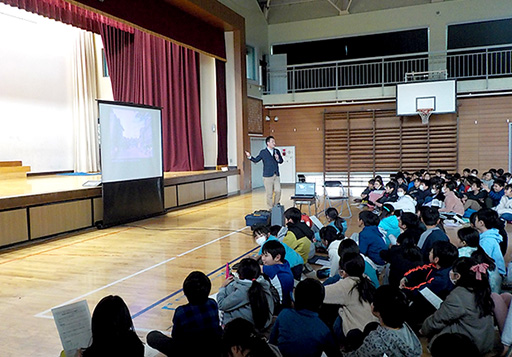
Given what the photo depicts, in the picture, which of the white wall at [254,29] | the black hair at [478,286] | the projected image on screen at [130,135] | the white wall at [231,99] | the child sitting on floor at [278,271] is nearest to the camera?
the black hair at [478,286]

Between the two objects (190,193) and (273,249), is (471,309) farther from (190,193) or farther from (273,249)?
(190,193)

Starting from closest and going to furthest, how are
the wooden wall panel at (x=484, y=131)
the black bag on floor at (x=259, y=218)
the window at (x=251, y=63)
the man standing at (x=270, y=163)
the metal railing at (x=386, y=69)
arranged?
the black bag on floor at (x=259, y=218) < the man standing at (x=270, y=163) < the wooden wall panel at (x=484, y=131) < the metal railing at (x=386, y=69) < the window at (x=251, y=63)

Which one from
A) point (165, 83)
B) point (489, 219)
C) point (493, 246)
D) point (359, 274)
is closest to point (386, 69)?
point (165, 83)

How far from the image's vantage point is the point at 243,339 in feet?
6.09

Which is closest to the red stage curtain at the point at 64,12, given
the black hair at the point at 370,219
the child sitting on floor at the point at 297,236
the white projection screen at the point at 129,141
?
the white projection screen at the point at 129,141

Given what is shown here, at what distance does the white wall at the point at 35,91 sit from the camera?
10.1 m

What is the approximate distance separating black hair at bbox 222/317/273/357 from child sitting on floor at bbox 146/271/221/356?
1.67ft

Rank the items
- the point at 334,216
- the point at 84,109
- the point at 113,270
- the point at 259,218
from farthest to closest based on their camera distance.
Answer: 1. the point at 84,109
2. the point at 259,218
3. the point at 334,216
4. the point at 113,270

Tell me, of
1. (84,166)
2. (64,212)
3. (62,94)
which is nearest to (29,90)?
(62,94)

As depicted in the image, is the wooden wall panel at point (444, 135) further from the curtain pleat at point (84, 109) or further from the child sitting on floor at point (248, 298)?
the child sitting on floor at point (248, 298)

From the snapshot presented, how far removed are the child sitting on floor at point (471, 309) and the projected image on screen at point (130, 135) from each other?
627 centimetres

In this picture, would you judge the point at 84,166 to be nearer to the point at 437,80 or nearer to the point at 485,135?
the point at 437,80

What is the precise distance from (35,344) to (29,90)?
9.23 meters

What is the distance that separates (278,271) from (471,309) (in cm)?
134
